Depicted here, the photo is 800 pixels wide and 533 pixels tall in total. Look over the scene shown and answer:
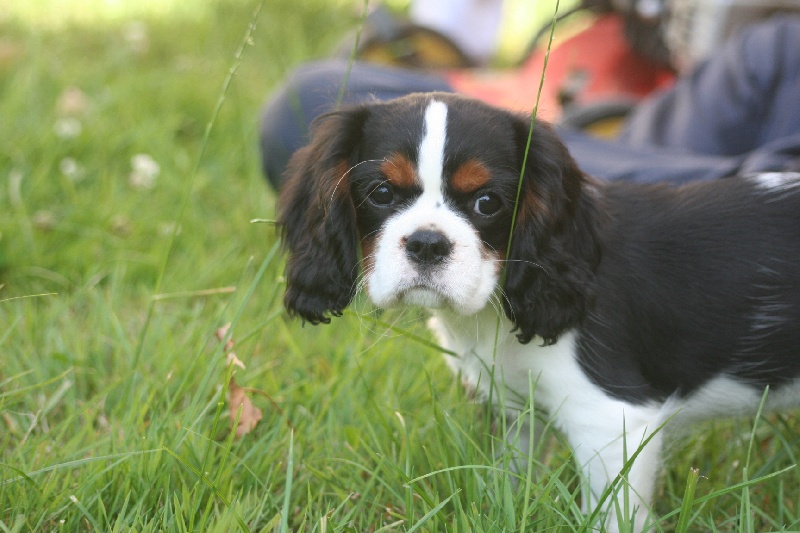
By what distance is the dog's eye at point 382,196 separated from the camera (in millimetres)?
1921

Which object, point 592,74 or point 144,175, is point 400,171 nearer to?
point 144,175

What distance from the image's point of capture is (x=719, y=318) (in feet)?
6.89

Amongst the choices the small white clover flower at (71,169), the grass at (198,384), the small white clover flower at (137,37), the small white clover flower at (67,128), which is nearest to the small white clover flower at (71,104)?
the grass at (198,384)

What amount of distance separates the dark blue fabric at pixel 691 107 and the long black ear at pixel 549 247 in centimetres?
131

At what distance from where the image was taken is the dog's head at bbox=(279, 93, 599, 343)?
184 cm

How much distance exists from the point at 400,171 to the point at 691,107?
245 cm

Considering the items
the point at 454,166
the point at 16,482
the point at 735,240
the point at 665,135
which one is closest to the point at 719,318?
the point at 735,240

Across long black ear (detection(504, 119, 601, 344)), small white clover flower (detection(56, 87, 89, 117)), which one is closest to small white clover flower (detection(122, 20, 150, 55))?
small white clover flower (detection(56, 87, 89, 117))

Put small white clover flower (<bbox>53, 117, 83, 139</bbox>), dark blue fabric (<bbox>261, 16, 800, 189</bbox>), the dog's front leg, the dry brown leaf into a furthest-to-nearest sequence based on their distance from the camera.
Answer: small white clover flower (<bbox>53, 117, 83, 139</bbox>), dark blue fabric (<bbox>261, 16, 800, 189</bbox>), the dry brown leaf, the dog's front leg

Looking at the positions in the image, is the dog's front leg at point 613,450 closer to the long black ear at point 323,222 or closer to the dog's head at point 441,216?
the dog's head at point 441,216

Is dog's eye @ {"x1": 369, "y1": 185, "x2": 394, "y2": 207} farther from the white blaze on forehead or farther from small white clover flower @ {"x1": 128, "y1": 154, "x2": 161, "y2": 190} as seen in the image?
small white clover flower @ {"x1": 128, "y1": 154, "x2": 161, "y2": 190}

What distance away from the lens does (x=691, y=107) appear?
12.7 ft

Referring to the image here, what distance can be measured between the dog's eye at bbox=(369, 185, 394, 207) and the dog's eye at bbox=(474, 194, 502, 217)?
0.19 metres

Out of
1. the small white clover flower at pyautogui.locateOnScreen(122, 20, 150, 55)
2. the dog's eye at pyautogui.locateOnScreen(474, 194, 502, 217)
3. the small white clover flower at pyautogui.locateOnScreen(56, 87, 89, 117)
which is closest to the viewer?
the dog's eye at pyautogui.locateOnScreen(474, 194, 502, 217)
